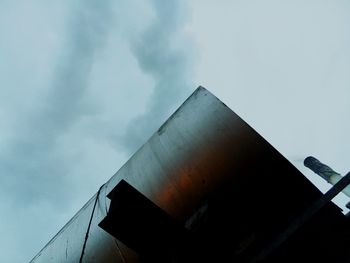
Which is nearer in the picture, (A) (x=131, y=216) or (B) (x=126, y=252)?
(A) (x=131, y=216)

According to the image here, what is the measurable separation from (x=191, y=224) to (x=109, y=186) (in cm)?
149

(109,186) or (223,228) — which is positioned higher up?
(109,186)

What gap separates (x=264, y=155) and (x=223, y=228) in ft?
2.14

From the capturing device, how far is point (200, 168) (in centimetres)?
272

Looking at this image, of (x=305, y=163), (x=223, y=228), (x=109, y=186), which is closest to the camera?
(x=223, y=228)

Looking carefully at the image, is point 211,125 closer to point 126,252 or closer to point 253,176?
point 253,176

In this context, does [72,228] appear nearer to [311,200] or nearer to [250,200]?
[250,200]

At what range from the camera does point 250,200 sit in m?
2.55

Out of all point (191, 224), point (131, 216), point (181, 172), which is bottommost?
point (191, 224)

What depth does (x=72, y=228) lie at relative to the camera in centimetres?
384

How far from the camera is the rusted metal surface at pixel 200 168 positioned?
2570 mm

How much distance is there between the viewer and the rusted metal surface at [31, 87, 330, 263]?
8.43ft

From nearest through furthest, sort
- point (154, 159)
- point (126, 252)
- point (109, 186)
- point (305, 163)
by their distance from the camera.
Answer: point (126, 252)
point (154, 159)
point (109, 186)
point (305, 163)

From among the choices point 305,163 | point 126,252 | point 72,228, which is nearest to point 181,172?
point 126,252
